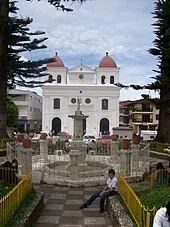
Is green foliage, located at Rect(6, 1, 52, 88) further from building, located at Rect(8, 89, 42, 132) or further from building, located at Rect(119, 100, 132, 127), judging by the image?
building, located at Rect(119, 100, 132, 127)

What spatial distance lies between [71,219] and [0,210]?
2426 mm

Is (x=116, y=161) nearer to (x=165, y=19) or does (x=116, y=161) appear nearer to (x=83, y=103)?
(x=165, y=19)

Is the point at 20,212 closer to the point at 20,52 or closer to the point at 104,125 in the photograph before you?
the point at 20,52

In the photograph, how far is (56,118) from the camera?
181ft

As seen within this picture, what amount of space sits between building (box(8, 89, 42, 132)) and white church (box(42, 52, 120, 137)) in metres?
5.09

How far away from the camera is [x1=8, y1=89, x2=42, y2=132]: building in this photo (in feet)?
194

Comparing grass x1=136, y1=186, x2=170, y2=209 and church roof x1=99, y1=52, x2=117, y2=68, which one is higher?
church roof x1=99, y1=52, x2=117, y2=68

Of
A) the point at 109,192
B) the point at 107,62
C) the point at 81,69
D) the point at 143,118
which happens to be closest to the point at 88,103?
the point at 81,69

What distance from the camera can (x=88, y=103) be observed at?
2186 inches

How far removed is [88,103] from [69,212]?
47.2 meters

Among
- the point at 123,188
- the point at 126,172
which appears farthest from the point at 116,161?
the point at 123,188

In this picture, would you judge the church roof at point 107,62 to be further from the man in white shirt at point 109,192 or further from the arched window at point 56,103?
the man in white shirt at point 109,192

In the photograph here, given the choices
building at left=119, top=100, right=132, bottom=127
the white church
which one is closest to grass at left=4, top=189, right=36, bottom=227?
the white church

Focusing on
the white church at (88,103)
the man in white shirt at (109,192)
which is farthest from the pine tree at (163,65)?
the white church at (88,103)
